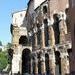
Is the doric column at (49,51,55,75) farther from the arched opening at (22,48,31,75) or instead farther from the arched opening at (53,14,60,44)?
the arched opening at (22,48,31,75)

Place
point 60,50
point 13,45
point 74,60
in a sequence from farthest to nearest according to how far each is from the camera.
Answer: point 13,45
point 60,50
point 74,60

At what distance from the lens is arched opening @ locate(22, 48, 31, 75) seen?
4052cm

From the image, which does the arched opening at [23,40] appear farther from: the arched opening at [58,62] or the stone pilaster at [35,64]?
the arched opening at [58,62]

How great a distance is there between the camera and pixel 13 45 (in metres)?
40.6

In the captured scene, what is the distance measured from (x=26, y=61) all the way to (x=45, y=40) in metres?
6.48

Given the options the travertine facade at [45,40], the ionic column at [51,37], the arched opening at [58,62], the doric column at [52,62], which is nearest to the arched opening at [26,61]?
the travertine facade at [45,40]

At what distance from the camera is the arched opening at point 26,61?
1595 inches

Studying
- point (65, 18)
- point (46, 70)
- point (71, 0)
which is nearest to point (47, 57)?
point (46, 70)

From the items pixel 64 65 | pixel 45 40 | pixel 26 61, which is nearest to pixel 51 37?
pixel 45 40

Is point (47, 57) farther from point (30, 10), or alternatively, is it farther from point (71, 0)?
point (71, 0)

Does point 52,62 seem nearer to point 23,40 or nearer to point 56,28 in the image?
point 56,28

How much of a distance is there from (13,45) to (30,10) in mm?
5256

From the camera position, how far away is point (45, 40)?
3619cm

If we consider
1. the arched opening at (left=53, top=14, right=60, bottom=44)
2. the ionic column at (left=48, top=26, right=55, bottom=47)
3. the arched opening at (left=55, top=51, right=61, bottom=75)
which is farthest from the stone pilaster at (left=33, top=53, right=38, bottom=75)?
the arched opening at (left=53, top=14, right=60, bottom=44)
